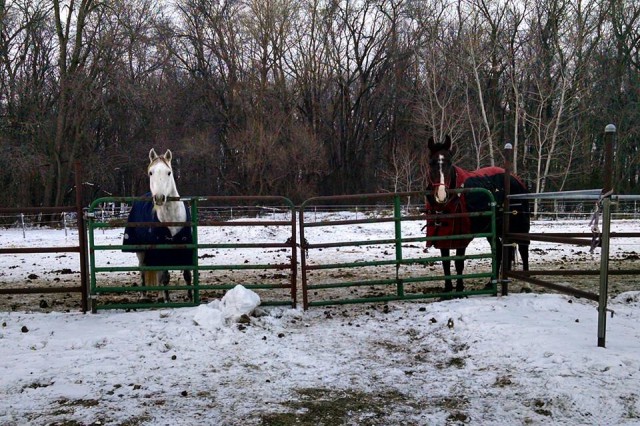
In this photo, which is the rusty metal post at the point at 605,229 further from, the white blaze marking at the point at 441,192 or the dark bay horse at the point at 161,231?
the dark bay horse at the point at 161,231

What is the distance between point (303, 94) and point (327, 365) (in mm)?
34779

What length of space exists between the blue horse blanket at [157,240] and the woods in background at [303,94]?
65.1ft

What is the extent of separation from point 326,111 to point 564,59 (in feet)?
55.9

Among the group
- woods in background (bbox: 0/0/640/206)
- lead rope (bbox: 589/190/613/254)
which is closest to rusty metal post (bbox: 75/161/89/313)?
lead rope (bbox: 589/190/613/254)

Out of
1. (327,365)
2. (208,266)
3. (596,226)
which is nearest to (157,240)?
(208,266)

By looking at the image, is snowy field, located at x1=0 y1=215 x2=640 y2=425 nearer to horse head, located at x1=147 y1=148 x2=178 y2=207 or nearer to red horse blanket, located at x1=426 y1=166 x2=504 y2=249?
red horse blanket, located at x1=426 y1=166 x2=504 y2=249

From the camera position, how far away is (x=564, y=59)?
98.0 ft

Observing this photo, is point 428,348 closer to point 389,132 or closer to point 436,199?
point 436,199

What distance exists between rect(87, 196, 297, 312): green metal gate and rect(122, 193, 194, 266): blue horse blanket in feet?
0.45

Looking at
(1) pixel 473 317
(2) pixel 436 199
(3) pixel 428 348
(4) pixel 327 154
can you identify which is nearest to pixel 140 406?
(3) pixel 428 348

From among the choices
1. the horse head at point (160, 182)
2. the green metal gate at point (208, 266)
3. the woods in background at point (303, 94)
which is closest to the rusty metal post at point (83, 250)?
the green metal gate at point (208, 266)

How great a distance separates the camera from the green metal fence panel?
6.50 m

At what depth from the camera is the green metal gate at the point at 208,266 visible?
631 cm

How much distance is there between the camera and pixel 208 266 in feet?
20.8
